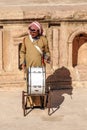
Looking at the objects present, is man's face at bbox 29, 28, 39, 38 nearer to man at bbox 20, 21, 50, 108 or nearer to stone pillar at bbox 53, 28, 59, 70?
man at bbox 20, 21, 50, 108

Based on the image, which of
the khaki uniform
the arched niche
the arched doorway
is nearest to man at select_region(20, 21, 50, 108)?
the khaki uniform

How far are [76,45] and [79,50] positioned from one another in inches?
4.9

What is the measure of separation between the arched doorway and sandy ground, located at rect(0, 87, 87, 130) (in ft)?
2.21

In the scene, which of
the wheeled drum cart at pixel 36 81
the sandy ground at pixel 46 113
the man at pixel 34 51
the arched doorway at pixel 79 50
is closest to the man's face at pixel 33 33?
the man at pixel 34 51

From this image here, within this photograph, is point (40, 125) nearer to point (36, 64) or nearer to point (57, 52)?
point (36, 64)

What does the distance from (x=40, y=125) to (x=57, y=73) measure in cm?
222

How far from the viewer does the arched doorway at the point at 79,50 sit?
36.1 ft

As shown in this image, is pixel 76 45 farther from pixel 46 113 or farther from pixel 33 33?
pixel 46 113

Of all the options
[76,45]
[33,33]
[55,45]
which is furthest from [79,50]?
[33,33]

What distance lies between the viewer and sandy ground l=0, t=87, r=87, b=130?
8789 millimetres

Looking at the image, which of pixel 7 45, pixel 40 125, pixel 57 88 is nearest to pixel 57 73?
pixel 57 88

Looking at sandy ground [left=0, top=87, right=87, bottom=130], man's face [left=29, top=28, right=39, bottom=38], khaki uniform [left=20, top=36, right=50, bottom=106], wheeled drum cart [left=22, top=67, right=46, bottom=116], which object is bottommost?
sandy ground [left=0, top=87, right=87, bottom=130]

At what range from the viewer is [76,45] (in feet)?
36.3

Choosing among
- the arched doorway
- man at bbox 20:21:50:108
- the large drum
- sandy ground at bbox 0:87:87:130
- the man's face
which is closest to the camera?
sandy ground at bbox 0:87:87:130
